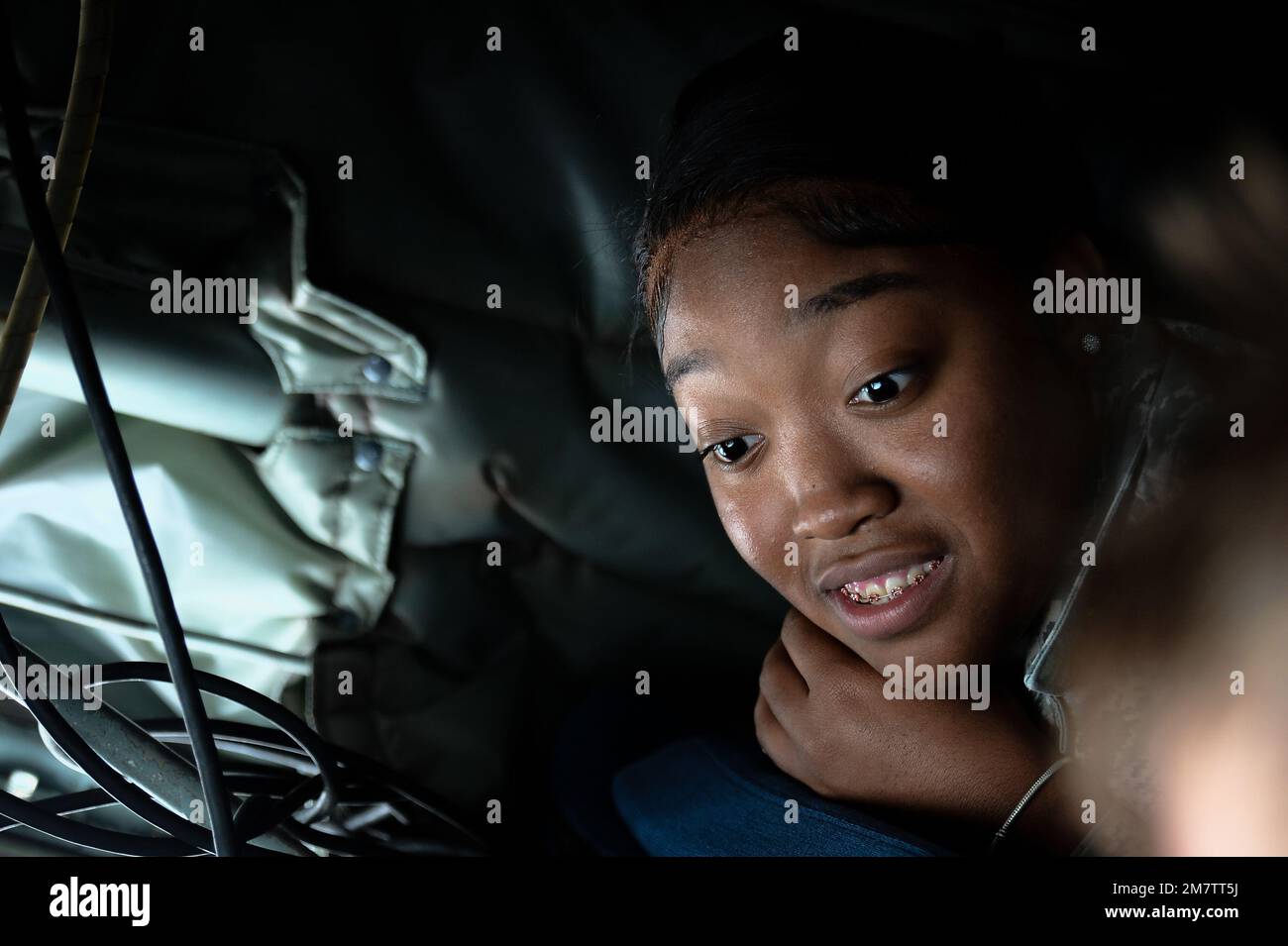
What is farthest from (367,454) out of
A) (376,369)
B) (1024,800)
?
(1024,800)

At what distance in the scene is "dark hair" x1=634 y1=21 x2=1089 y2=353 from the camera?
Answer: 20.9 inches

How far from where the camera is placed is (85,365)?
1.35 ft

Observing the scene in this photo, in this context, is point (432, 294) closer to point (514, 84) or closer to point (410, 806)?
point (514, 84)

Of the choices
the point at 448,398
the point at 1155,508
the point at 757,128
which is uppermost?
the point at 757,128

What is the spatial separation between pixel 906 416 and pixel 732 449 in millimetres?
111

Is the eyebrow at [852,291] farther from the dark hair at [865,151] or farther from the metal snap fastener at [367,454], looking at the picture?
the metal snap fastener at [367,454]

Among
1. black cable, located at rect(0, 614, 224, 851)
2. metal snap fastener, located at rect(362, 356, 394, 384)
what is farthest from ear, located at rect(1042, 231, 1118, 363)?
black cable, located at rect(0, 614, 224, 851)

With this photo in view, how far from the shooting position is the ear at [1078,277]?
556 mm

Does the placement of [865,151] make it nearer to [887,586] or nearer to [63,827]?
[887,586]

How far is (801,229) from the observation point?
0.52 meters

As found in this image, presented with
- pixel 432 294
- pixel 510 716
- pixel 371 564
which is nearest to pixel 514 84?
pixel 432 294

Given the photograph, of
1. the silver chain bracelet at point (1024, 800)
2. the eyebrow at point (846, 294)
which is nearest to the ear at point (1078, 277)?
the eyebrow at point (846, 294)

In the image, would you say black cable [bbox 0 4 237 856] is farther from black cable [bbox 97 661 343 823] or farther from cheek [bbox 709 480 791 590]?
cheek [bbox 709 480 791 590]

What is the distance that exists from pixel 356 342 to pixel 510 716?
28 cm
